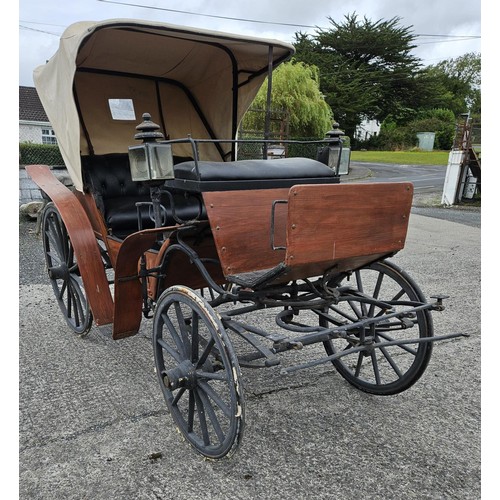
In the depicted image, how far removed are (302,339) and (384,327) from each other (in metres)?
0.74

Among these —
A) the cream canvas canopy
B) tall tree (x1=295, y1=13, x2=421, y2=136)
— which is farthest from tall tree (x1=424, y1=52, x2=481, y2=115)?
the cream canvas canopy

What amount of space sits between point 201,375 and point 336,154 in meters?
1.55

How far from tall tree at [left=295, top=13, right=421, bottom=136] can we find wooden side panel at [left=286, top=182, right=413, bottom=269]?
A: 3369 centimetres

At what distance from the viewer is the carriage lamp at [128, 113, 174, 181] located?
234 cm

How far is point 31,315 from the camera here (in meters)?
4.14

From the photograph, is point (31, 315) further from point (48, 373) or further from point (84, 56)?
point (84, 56)

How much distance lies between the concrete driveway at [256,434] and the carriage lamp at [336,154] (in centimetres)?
135

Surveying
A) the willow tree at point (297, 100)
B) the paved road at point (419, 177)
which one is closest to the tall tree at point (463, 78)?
the paved road at point (419, 177)

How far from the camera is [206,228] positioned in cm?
265

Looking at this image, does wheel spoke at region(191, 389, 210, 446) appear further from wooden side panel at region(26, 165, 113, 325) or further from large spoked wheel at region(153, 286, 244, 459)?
wooden side panel at region(26, 165, 113, 325)

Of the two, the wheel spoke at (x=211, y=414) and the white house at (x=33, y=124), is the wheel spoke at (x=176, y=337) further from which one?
the white house at (x=33, y=124)

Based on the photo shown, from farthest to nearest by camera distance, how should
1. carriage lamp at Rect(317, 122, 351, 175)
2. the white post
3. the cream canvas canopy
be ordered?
the white post < the cream canvas canopy < carriage lamp at Rect(317, 122, 351, 175)

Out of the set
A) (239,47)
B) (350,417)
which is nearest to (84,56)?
(239,47)

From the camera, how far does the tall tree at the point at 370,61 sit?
3512cm
